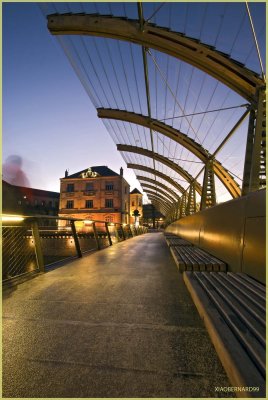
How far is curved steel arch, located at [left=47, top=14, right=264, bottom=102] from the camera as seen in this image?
7.41 m

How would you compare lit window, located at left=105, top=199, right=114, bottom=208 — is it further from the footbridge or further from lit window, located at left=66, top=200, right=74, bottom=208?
the footbridge

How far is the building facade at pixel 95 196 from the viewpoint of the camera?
52312mm

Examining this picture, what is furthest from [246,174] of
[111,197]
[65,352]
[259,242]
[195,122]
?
[111,197]

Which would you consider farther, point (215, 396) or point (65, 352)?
point (65, 352)

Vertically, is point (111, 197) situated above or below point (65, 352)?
above

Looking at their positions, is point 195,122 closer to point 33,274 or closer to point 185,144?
point 185,144

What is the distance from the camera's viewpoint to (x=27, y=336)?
201cm

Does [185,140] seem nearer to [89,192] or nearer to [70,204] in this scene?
[89,192]

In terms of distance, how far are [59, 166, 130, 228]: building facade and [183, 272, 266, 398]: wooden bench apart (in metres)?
49.1

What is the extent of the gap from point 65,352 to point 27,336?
1.73 feet

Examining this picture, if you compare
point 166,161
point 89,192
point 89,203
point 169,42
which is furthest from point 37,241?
point 89,192

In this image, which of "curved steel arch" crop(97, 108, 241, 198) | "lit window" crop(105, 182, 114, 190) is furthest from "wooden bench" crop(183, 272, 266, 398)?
"lit window" crop(105, 182, 114, 190)

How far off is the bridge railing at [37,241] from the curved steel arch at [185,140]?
6.84 m

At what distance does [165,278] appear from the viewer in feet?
13.3
